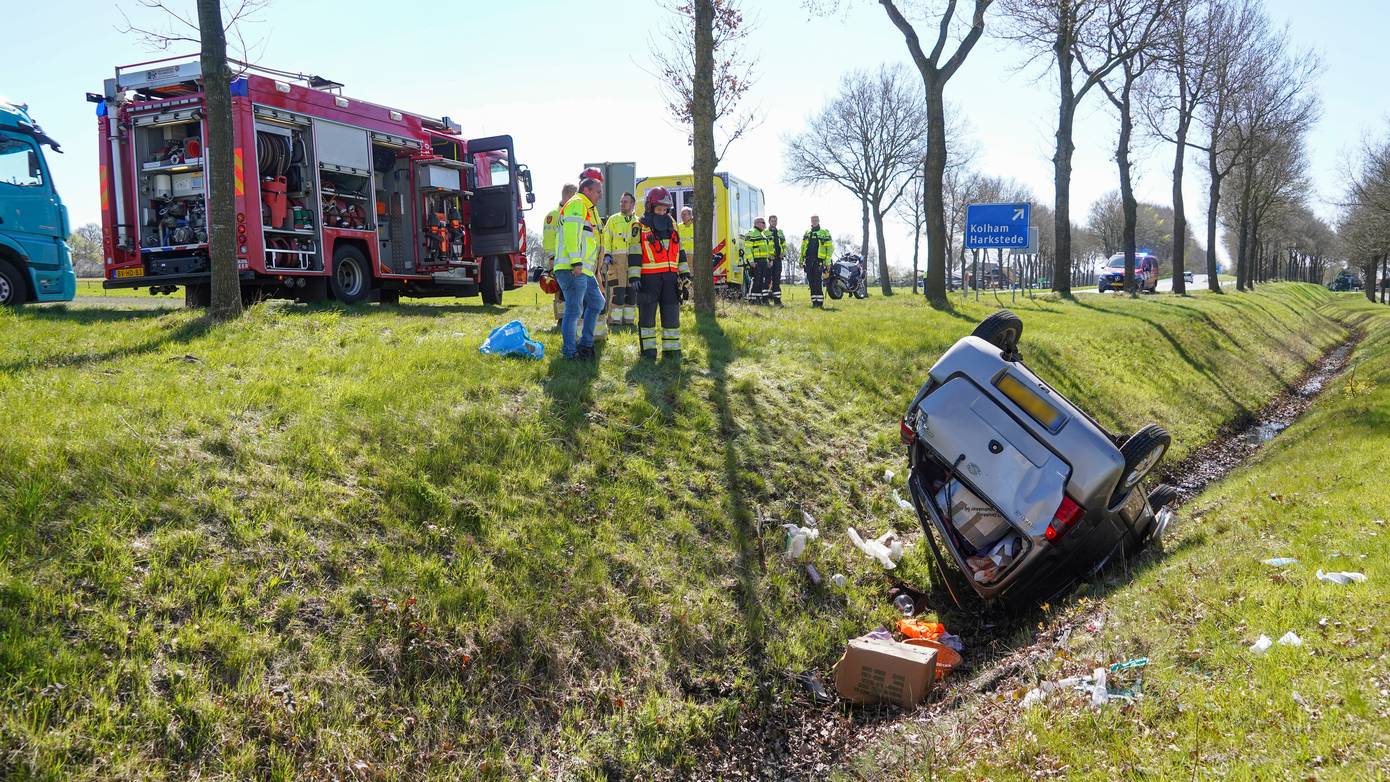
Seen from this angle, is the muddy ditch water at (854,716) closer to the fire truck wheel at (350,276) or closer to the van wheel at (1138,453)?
the van wheel at (1138,453)

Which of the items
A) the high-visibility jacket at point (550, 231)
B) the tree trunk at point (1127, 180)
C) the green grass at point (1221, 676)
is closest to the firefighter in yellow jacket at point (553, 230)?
the high-visibility jacket at point (550, 231)

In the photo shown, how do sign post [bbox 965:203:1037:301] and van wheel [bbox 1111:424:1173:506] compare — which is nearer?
van wheel [bbox 1111:424:1173:506]

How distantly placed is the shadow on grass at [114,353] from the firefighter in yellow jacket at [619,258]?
4226mm

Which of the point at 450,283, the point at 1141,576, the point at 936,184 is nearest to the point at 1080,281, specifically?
the point at 936,184

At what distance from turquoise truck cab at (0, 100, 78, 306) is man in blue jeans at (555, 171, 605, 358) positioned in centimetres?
787

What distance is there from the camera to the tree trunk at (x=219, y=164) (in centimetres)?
928

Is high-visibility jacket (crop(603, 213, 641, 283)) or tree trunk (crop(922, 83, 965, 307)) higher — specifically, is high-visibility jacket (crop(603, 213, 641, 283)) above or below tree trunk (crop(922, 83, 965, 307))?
below

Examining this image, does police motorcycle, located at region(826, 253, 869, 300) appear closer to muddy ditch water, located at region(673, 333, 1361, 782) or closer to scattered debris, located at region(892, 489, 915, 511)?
scattered debris, located at region(892, 489, 915, 511)

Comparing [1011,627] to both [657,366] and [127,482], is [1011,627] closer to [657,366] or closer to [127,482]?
[657,366]

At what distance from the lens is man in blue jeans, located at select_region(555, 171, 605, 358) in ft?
28.6

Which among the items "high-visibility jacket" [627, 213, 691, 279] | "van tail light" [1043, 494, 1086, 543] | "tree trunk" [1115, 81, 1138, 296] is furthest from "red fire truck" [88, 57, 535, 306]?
"tree trunk" [1115, 81, 1138, 296]

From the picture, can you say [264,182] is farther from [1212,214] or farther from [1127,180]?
[1212,214]

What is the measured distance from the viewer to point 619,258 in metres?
11.2

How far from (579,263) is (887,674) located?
5216 mm
